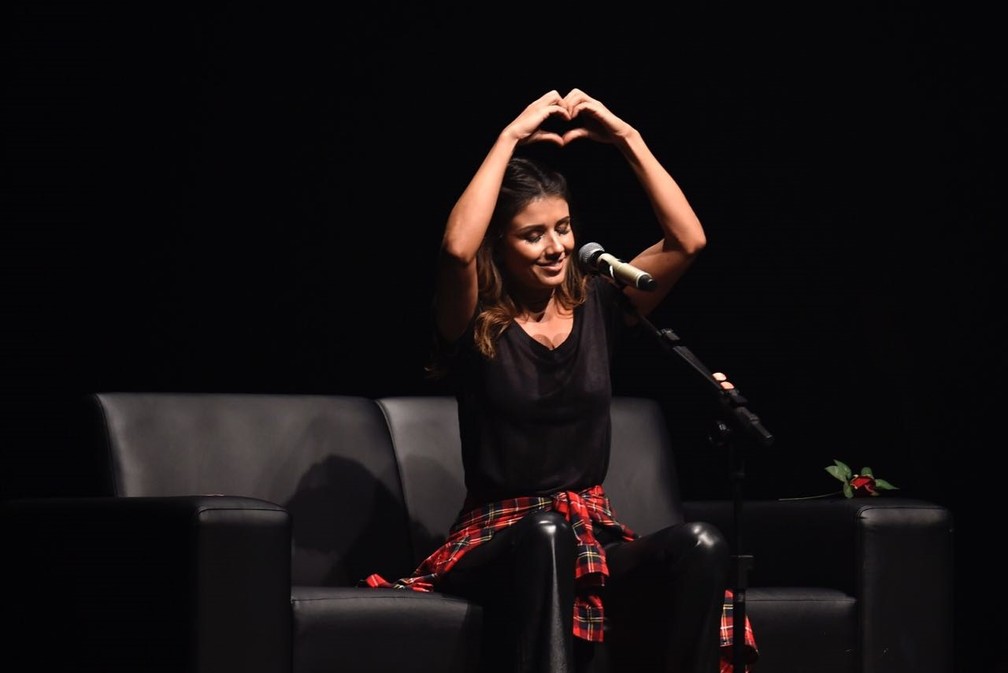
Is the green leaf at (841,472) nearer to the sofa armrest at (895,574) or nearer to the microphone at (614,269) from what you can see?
the sofa armrest at (895,574)

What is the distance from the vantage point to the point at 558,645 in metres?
2.23

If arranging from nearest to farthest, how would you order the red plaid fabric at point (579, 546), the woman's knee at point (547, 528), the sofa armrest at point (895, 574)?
the woman's knee at point (547, 528)
the red plaid fabric at point (579, 546)
the sofa armrest at point (895, 574)

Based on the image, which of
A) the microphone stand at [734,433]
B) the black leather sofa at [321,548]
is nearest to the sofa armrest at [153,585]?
the black leather sofa at [321,548]

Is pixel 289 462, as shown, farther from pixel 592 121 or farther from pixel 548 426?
pixel 592 121

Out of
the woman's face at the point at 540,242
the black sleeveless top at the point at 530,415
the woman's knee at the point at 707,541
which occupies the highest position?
the woman's face at the point at 540,242

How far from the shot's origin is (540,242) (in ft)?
8.80

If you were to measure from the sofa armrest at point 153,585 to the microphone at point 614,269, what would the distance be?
647 millimetres

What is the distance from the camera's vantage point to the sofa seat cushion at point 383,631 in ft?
7.66

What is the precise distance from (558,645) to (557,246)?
781 millimetres

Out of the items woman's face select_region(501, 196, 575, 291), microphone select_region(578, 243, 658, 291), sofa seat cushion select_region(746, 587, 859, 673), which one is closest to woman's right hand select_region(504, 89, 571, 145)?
woman's face select_region(501, 196, 575, 291)

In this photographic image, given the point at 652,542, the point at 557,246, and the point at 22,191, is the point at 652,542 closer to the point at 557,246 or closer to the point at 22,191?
the point at 557,246

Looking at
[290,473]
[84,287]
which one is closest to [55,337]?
[84,287]

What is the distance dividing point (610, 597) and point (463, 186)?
132 cm

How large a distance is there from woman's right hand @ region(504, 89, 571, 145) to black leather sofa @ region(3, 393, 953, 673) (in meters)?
0.75
